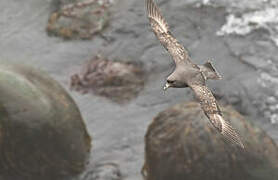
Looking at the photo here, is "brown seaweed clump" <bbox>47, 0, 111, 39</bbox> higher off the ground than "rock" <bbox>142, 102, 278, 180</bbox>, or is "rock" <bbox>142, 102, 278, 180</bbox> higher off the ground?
"rock" <bbox>142, 102, 278, 180</bbox>

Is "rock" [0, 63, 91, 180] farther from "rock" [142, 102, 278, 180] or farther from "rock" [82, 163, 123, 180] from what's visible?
"rock" [142, 102, 278, 180]

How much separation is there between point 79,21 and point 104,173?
375 cm

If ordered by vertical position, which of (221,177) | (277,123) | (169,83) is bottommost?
(277,123)

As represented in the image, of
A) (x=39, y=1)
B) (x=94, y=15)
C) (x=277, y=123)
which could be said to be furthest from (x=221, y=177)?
(x=39, y=1)

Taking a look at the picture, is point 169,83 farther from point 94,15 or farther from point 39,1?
point 39,1

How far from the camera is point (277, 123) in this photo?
10508 mm

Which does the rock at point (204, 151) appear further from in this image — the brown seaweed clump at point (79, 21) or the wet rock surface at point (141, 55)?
the brown seaweed clump at point (79, 21)

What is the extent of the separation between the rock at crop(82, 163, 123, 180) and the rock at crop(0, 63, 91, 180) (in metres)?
0.32

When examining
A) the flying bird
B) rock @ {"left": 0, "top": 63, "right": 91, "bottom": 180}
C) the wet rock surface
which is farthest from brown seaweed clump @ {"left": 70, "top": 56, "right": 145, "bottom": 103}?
the flying bird

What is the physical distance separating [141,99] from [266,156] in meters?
3.11

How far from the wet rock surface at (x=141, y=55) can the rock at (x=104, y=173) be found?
121 millimetres

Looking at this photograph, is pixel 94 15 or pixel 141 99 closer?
pixel 141 99

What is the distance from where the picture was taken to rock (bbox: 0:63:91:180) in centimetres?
885

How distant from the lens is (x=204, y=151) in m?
8.35
